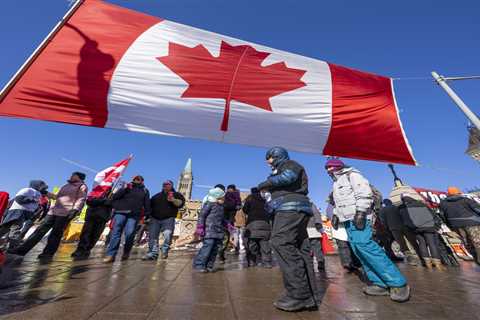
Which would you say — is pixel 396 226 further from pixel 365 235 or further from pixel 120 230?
pixel 120 230

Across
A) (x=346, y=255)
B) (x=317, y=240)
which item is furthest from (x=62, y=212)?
(x=346, y=255)

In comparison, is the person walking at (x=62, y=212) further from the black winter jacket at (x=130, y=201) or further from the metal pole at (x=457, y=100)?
the metal pole at (x=457, y=100)

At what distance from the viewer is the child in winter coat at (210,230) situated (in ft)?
14.8

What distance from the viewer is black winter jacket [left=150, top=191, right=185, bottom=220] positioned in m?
6.10

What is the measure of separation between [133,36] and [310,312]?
15.0 ft

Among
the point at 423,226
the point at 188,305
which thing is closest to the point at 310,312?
the point at 188,305

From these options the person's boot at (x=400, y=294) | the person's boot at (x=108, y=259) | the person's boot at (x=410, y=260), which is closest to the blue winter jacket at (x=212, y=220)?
the person's boot at (x=108, y=259)

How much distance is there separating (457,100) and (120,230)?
955cm

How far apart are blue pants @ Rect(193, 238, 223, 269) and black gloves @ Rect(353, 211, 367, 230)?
2.68 meters

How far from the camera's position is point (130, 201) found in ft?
18.7

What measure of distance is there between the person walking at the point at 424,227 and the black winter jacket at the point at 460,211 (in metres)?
0.34

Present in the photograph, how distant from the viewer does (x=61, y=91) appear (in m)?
3.23

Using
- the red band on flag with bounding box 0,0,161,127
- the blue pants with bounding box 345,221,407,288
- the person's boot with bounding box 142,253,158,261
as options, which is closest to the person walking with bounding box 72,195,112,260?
the person's boot with bounding box 142,253,158,261

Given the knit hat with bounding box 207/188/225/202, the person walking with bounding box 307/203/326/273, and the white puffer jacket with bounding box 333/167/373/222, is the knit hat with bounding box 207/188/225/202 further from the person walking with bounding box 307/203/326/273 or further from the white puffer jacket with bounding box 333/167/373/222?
the white puffer jacket with bounding box 333/167/373/222
